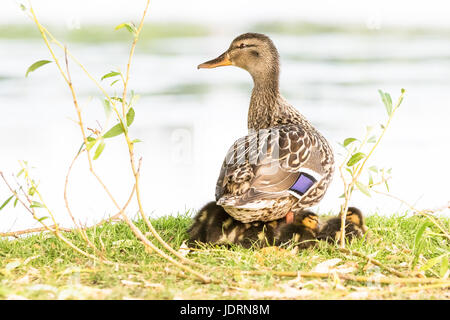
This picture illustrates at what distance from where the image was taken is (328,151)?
4.08 m

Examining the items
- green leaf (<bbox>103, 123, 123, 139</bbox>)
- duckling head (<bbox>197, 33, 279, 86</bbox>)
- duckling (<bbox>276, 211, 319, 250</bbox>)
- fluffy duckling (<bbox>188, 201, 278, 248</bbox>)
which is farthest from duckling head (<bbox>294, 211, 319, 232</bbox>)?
green leaf (<bbox>103, 123, 123, 139</bbox>)

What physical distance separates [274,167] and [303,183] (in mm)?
184

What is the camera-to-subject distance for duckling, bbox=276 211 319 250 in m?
3.66

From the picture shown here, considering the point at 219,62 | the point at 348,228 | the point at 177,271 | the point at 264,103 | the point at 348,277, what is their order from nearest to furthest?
the point at 348,277, the point at 177,271, the point at 348,228, the point at 264,103, the point at 219,62

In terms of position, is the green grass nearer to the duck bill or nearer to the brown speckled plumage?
the brown speckled plumage

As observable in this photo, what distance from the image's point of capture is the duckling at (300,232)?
3658 mm

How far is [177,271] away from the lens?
10.5ft

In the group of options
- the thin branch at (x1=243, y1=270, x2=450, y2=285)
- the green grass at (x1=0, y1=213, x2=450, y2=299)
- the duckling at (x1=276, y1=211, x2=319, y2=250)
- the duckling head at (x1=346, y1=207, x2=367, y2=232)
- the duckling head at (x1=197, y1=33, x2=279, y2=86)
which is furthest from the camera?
the duckling head at (x1=197, y1=33, x2=279, y2=86)

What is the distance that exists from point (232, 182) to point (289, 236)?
16.3 inches

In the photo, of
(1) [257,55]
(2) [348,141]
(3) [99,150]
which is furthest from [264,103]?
(3) [99,150]

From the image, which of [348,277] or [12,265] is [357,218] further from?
[12,265]

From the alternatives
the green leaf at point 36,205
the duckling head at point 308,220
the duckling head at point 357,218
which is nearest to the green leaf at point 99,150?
the green leaf at point 36,205
